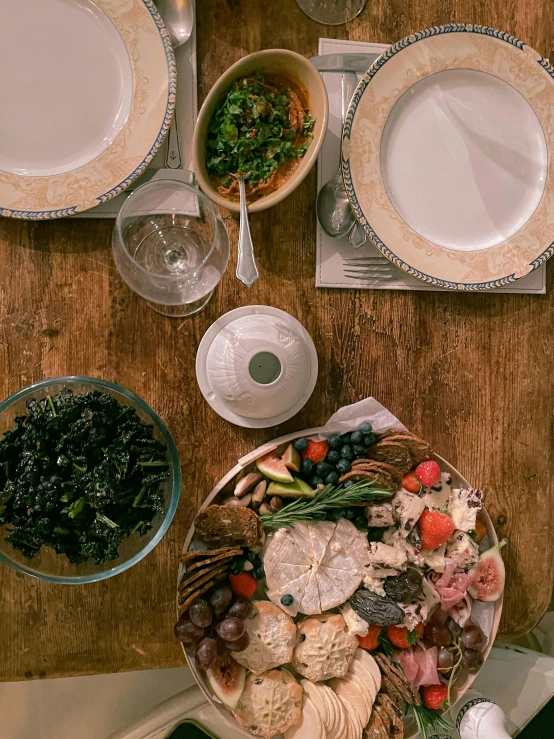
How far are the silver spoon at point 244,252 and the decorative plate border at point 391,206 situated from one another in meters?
0.24

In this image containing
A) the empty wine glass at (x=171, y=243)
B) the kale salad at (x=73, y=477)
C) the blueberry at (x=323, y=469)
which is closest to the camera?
the kale salad at (x=73, y=477)

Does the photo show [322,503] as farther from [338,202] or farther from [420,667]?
[338,202]

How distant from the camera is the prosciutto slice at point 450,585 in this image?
1254mm

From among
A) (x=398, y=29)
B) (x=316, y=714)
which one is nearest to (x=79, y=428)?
(x=316, y=714)

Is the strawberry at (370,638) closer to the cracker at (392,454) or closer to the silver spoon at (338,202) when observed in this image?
the cracker at (392,454)

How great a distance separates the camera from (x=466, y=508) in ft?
4.16

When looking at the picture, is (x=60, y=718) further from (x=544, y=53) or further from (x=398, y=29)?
(x=544, y=53)

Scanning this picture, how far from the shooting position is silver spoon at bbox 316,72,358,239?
1249mm

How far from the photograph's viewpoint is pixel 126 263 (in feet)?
3.66

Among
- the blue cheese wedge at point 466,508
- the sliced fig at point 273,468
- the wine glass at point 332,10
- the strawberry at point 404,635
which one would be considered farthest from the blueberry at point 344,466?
the wine glass at point 332,10

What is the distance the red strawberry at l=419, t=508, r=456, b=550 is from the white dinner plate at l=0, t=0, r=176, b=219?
0.98 metres

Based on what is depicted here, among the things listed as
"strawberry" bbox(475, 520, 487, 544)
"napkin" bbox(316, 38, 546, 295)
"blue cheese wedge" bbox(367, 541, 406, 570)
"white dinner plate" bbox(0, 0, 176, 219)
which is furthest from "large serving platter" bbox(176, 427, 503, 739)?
"white dinner plate" bbox(0, 0, 176, 219)

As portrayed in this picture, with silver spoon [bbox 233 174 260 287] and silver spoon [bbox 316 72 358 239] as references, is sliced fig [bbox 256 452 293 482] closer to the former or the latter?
silver spoon [bbox 233 174 260 287]

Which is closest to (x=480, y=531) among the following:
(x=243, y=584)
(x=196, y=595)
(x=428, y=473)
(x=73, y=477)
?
(x=428, y=473)
